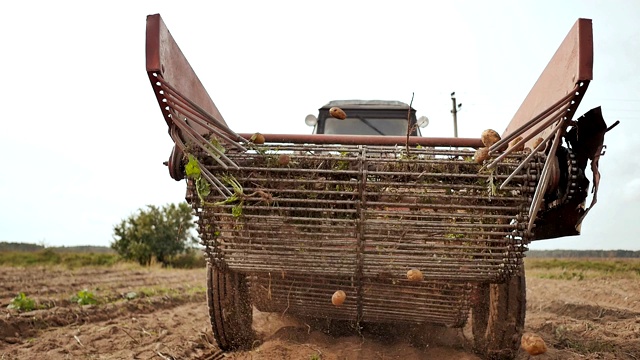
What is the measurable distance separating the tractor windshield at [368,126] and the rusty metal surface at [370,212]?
10.00 ft

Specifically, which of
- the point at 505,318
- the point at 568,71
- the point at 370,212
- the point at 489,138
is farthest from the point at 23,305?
the point at 568,71

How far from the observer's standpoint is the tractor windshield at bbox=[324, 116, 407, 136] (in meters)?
5.96

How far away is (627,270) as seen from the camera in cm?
1342

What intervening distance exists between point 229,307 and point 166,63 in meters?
1.86

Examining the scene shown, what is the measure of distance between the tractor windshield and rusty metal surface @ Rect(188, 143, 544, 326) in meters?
3.05

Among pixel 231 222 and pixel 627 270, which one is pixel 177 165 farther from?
pixel 627 270

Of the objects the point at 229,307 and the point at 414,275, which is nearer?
the point at 414,275

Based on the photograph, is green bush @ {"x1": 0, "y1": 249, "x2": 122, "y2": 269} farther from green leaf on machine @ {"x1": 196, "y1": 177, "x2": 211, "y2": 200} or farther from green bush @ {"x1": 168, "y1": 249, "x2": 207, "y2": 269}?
green leaf on machine @ {"x1": 196, "y1": 177, "x2": 211, "y2": 200}

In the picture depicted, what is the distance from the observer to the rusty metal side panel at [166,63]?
245 cm

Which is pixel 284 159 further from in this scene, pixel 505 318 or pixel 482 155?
pixel 505 318

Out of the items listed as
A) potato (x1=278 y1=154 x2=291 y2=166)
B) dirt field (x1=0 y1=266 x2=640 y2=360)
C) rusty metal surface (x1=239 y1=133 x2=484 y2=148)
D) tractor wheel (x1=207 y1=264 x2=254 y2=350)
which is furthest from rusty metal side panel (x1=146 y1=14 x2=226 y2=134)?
dirt field (x1=0 y1=266 x2=640 y2=360)

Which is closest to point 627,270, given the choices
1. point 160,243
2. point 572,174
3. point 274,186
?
point 572,174

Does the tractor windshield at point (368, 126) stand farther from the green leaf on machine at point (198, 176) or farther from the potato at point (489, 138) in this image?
the green leaf on machine at point (198, 176)

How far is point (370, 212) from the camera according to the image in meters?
2.69
